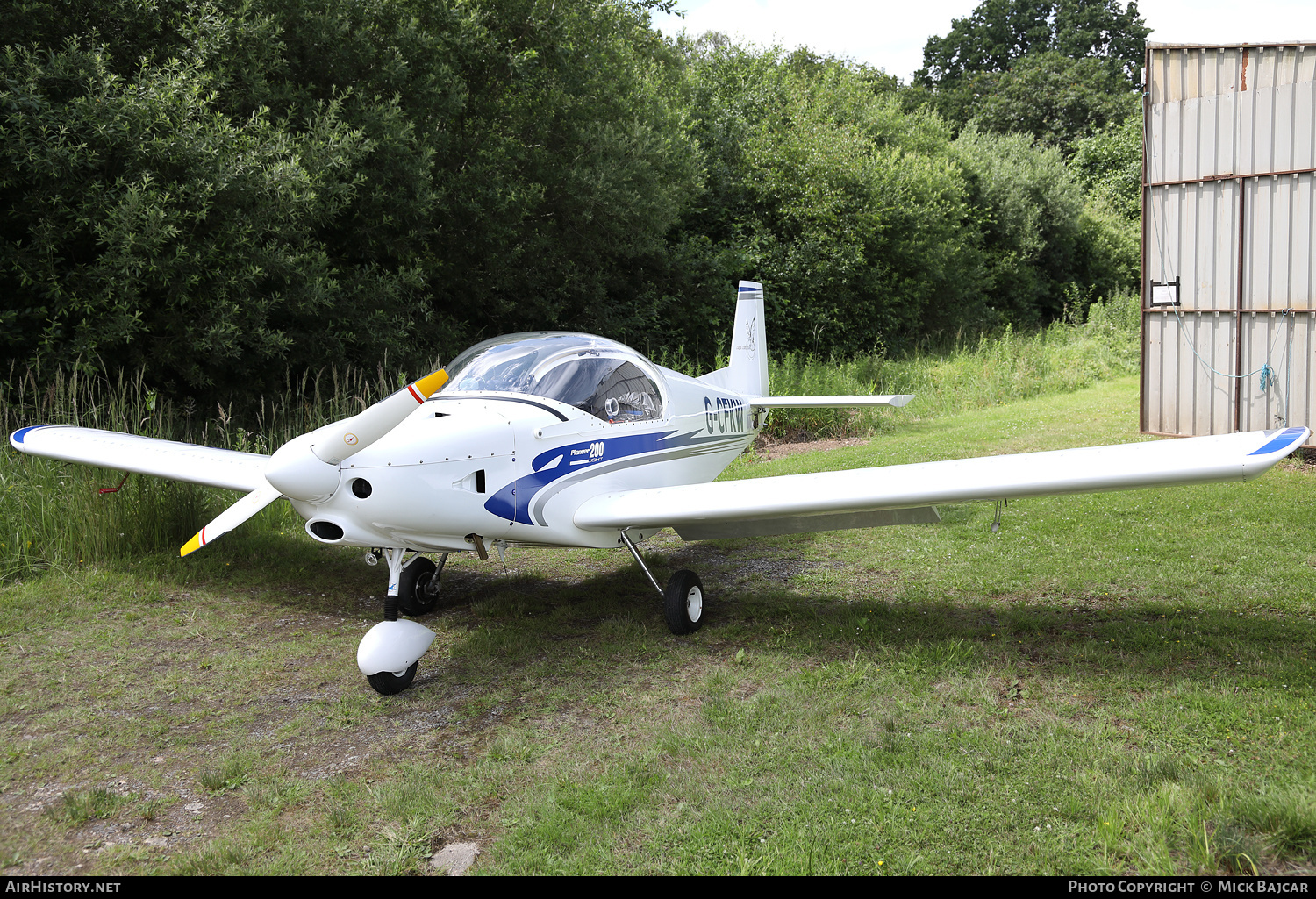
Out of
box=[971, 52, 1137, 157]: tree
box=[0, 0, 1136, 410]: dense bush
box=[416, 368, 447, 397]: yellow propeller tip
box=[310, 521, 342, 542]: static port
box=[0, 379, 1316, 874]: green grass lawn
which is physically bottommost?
box=[0, 379, 1316, 874]: green grass lawn

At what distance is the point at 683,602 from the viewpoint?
504 centimetres

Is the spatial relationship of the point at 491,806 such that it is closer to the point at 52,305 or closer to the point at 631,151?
the point at 52,305

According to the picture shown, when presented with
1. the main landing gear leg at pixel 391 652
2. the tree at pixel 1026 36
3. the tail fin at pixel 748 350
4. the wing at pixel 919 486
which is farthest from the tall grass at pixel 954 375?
the tree at pixel 1026 36

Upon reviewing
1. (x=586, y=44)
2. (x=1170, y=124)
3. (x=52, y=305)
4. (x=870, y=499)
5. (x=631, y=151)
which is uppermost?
(x=586, y=44)

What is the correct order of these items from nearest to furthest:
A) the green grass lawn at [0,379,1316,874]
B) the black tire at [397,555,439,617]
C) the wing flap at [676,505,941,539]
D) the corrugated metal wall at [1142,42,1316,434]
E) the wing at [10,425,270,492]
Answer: the green grass lawn at [0,379,1316,874]
the wing flap at [676,505,941,539]
the black tire at [397,555,439,617]
the wing at [10,425,270,492]
the corrugated metal wall at [1142,42,1316,434]

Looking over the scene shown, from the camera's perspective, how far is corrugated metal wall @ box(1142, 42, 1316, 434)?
8453 mm

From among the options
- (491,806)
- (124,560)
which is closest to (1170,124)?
(491,806)

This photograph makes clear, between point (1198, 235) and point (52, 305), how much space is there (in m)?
11.6

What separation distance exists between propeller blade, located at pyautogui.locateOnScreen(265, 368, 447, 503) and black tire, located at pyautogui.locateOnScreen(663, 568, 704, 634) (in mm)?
1876

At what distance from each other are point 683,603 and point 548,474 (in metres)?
1.13

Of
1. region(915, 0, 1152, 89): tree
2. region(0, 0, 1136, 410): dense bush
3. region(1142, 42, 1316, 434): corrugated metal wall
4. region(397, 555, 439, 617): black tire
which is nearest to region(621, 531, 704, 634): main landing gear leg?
region(397, 555, 439, 617): black tire

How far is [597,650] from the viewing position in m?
4.83

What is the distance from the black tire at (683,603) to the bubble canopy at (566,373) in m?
1.07

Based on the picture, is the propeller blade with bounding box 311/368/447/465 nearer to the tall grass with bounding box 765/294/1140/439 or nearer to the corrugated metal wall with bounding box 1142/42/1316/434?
the corrugated metal wall with bounding box 1142/42/1316/434
